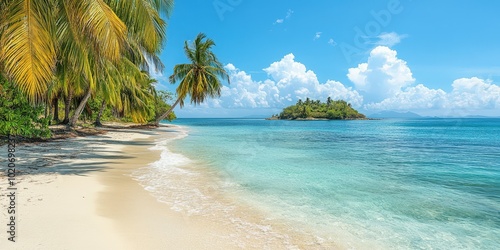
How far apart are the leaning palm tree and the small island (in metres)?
113

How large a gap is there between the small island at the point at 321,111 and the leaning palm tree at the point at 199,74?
11272 centimetres

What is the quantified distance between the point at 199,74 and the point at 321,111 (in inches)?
4862

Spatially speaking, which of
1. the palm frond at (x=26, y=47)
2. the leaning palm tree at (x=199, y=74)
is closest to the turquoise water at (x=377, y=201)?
the palm frond at (x=26, y=47)

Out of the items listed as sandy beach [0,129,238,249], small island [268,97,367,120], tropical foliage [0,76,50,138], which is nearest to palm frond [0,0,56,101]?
sandy beach [0,129,238,249]

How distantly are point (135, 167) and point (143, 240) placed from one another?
5682mm

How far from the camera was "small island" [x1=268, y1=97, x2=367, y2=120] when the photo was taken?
14212 centimetres

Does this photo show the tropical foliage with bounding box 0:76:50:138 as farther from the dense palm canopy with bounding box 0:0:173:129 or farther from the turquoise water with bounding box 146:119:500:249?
the turquoise water with bounding box 146:119:500:249

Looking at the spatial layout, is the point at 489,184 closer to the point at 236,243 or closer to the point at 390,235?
the point at 390,235

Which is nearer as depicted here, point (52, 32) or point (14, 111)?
point (52, 32)

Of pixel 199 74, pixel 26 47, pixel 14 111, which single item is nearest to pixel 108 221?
pixel 26 47

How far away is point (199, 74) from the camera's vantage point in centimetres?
2994

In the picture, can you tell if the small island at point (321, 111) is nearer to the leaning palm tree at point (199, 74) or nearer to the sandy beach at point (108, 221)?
the leaning palm tree at point (199, 74)

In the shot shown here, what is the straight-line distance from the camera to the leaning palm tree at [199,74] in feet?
97.2

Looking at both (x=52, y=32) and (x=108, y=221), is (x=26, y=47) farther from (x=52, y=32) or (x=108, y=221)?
(x=108, y=221)
